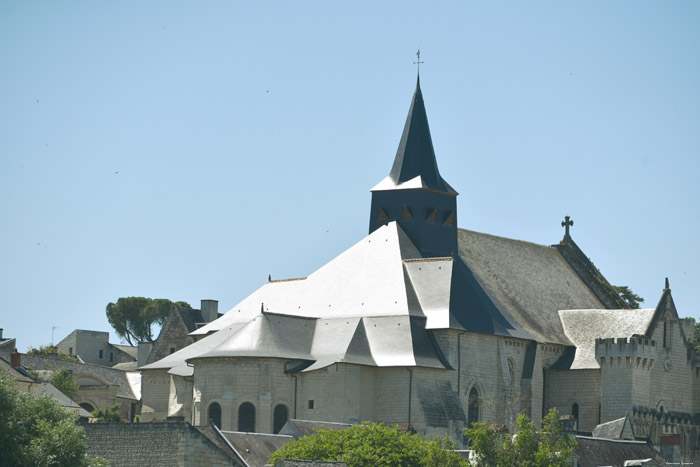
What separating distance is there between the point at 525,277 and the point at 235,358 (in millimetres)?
19760

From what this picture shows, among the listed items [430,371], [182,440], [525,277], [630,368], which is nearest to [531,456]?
[182,440]

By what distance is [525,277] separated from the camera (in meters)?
75.7

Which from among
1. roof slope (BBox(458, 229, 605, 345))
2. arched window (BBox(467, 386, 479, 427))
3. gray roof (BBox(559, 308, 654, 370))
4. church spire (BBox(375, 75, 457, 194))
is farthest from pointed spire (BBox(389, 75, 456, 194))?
arched window (BBox(467, 386, 479, 427))

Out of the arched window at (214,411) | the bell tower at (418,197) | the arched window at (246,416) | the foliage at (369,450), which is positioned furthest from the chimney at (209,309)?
the foliage at (369,450)

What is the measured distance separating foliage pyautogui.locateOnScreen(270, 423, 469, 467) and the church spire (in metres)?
24.5

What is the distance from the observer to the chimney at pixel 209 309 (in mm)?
79750

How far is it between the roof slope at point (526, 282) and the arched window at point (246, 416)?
40.9 feet

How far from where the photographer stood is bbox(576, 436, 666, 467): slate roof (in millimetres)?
50406

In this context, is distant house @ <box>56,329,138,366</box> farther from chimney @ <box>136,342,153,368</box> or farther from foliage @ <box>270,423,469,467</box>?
foliage @ <box>270,423,469,467</box>

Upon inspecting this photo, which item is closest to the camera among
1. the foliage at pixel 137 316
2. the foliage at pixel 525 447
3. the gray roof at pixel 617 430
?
the foliage at pixel 525 447

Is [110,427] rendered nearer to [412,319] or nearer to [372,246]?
[412,319]

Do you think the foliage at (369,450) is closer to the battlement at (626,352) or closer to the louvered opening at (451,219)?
the battlement at (626,352)

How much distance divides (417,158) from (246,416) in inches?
677

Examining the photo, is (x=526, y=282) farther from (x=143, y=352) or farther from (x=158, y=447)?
(x=158, y=447)
